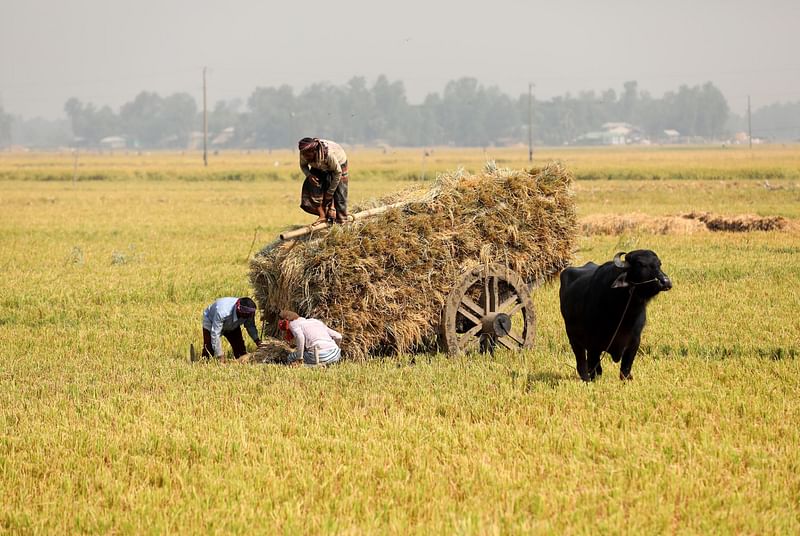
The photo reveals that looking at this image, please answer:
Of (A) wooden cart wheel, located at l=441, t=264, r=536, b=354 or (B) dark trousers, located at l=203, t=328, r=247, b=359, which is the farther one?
(B) dark trousers, located at l=203, t=328, r=247, b=359

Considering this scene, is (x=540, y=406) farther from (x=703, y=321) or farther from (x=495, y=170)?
(x=703, y=321)

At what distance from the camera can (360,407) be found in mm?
9469

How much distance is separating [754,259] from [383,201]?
10676mm

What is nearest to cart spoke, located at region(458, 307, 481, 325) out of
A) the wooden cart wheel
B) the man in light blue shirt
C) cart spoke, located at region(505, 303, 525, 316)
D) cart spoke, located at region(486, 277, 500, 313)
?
the wooden cart wheel

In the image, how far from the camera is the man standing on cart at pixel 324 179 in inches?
441

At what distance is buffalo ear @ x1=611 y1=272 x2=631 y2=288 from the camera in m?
9.25

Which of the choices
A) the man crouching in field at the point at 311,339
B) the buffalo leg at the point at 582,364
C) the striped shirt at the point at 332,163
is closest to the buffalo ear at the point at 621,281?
the buffalo leg at the point at 582,364

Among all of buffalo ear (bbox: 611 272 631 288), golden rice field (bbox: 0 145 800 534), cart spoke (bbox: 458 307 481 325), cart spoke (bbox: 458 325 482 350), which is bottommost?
golden rice field (bbox: 0 145 800 534)

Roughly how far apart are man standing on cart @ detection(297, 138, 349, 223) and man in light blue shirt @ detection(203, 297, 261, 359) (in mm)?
1268

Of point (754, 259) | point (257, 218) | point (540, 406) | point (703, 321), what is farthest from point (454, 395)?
point (257, 218)

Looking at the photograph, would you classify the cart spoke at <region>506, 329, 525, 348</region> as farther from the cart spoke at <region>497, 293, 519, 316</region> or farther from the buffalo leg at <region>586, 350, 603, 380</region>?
the buffalo leg at <region>586, 350, 603, 380</region>

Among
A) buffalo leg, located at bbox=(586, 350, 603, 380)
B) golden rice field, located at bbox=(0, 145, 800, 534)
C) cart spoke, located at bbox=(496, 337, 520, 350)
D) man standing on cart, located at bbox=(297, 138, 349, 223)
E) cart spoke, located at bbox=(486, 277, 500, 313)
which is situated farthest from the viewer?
cart spoke, located at bbox=(496, 337, 520, 350)

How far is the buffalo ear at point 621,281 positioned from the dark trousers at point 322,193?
11.1 ft

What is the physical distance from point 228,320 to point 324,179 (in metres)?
1.89
